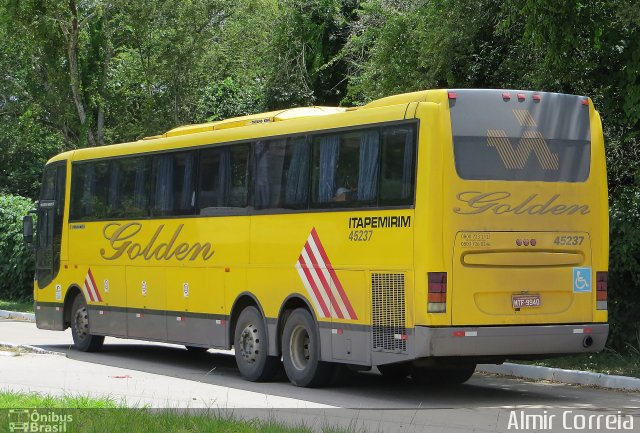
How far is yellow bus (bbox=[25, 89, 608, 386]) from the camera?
45.5 ft

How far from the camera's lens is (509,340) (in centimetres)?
1391

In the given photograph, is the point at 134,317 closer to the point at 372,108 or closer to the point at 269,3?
the point at 372,108

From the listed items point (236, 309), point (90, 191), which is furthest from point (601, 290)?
point (90, 191)

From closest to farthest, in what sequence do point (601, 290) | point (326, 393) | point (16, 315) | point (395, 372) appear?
point (601, 290), point (326, 393), point (395, 372), point (16, 315)

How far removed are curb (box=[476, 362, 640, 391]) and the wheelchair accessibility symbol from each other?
161 cm

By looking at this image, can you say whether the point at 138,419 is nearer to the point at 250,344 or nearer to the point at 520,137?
the point at 520,137

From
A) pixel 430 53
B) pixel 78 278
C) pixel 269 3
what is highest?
pixel 269 3

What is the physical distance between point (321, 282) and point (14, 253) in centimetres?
2044

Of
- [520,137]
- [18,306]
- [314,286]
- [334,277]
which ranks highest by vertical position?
[520,137]

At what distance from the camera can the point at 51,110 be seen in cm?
3300

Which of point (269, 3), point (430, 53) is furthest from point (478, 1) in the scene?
point (269, 3)

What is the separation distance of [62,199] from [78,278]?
1.67 m

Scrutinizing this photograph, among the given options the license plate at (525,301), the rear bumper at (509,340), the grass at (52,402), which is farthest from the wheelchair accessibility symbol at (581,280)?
the grass at (52,402)

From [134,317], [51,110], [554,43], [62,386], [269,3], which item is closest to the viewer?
[62,386]
